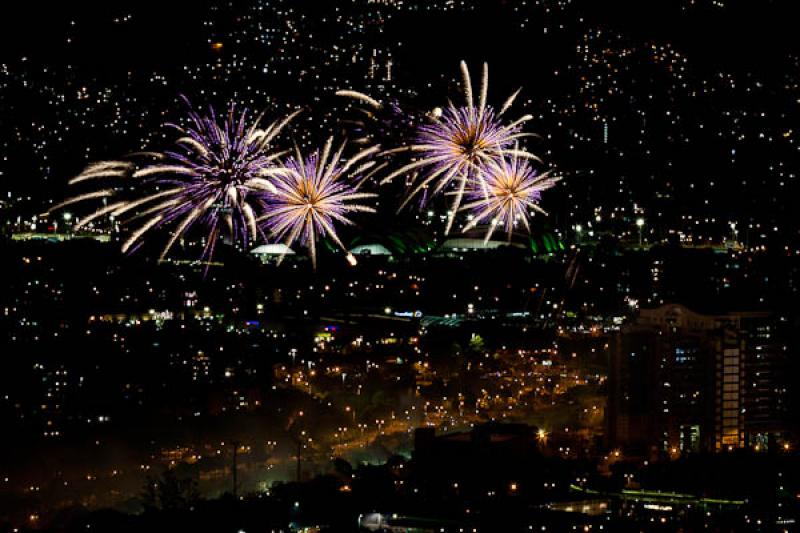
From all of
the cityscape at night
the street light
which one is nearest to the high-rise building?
the cityscape at night

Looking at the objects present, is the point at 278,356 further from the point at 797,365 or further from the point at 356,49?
the point at 797,365

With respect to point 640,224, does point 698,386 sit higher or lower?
lower

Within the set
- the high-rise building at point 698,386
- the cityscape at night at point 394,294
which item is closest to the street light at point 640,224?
the cityscape at night at point 394,294

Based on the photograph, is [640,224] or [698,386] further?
[640,224]

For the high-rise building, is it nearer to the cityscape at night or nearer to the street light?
the cityscape at night

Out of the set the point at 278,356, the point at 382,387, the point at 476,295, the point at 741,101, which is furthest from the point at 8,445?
the point at 741,101
